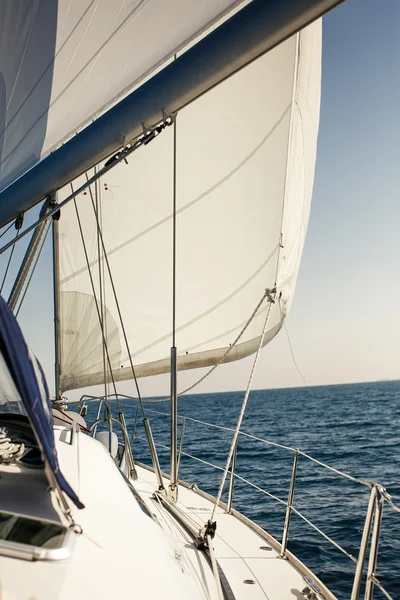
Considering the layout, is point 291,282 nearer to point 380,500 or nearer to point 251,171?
point 251,171

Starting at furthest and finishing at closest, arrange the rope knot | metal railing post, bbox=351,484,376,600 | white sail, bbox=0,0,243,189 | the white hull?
1. the rope knot
2. white sail, bbox=0,0,243,189
3. metal railing post, bbox=351,484,376,600
4. the white hull

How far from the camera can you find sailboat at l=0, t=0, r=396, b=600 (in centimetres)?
165

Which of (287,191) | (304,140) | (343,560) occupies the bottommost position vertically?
(343,560)

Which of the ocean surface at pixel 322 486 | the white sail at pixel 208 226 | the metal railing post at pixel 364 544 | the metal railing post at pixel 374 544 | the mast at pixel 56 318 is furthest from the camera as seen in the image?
→ the ocean surface at pixel 322 486

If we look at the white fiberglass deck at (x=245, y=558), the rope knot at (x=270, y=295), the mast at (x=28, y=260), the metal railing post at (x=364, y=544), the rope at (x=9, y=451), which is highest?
the mast at (x=28, y=260)

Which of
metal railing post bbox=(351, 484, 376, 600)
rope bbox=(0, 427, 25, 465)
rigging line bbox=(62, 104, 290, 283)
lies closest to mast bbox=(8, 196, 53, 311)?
rope bbox=(0, 427, 25, 465)

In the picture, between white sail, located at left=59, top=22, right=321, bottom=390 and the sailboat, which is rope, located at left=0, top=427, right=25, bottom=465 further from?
white sail, located at left=59, top=22, right=321, bottom=390

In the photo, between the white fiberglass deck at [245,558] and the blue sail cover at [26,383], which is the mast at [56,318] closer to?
the white fiberglass deck at [245,558]

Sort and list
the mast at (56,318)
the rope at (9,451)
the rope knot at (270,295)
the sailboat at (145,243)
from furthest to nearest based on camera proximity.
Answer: the mast at (56,318) → the rope knot at (270,295) → the rope at (9,451) → the sailboat at (145,243)

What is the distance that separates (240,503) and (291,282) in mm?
5415

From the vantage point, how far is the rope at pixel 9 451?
2047 mm

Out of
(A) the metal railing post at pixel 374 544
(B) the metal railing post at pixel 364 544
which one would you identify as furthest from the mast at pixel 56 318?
(A) the metal railing post at pixel 374 544

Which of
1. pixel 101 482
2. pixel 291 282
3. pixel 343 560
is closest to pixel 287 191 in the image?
pixel 291 282

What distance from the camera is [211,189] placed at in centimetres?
550
